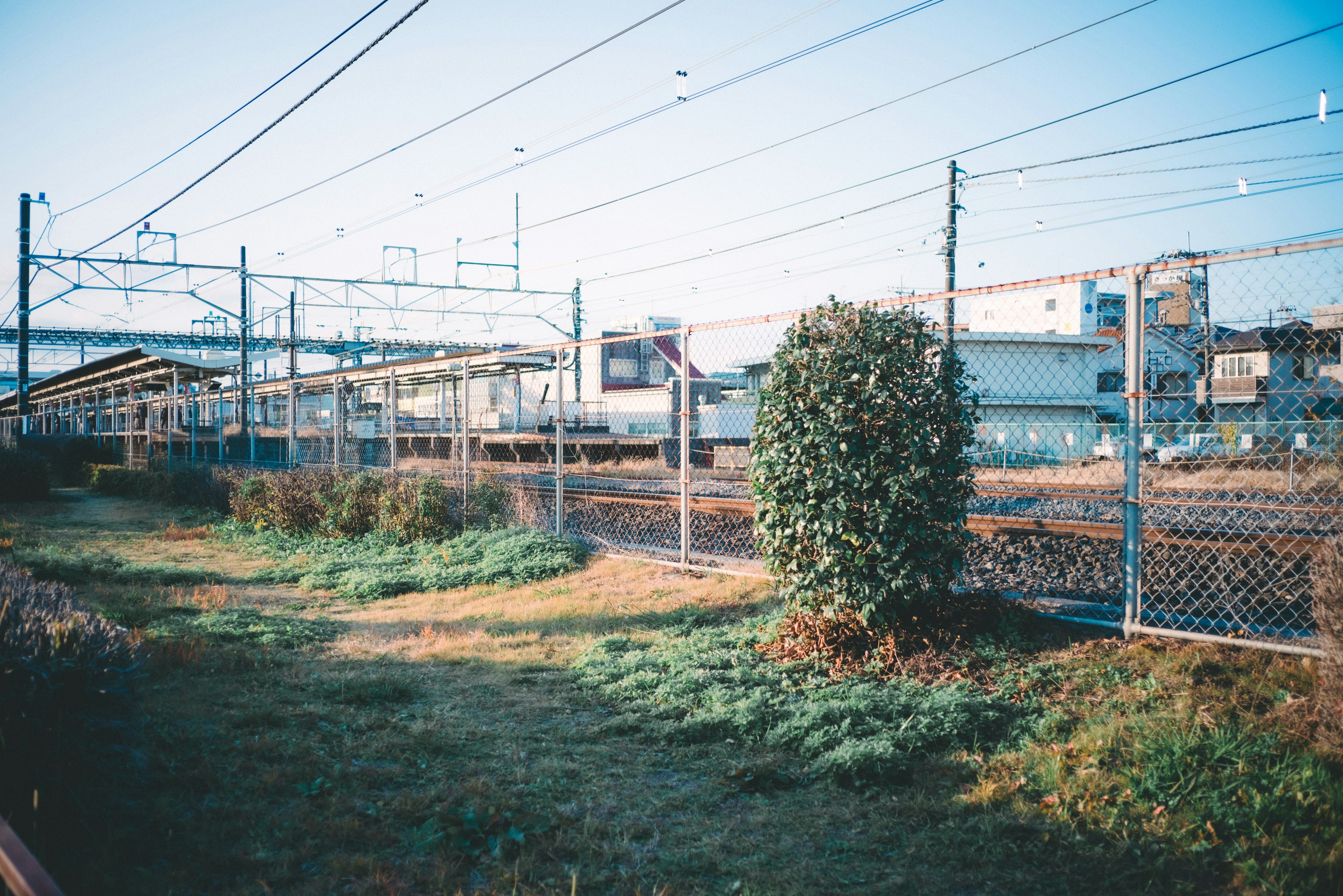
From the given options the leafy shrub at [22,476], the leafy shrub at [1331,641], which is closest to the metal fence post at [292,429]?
the leafy shrub at [22,476]

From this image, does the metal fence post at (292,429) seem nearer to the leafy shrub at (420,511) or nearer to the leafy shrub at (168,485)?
the leafy shrub at (168,485)

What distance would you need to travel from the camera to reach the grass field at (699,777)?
3180 millimetres

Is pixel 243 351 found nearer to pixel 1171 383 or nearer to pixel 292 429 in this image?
pixel 292 429

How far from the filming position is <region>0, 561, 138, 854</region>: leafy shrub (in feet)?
10.5

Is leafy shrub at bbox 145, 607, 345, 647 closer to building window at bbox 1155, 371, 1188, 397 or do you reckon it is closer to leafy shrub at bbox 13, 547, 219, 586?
leafy shrub at bbox 13, 547, 219, 586

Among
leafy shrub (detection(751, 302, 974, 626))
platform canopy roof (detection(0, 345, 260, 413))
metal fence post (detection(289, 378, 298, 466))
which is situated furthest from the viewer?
platform canopy roof (detection(0, 345, 260, 413))

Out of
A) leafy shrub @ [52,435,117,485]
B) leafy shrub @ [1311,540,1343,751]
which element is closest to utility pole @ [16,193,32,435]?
leafy shrub @ [52,435,117,485]

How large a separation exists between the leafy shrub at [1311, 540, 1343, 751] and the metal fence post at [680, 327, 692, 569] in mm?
5210

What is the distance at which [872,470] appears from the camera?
531cm

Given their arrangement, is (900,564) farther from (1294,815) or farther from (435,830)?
(435,830)

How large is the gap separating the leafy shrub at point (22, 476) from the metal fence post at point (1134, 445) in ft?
80.5

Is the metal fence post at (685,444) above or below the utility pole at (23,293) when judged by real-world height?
below

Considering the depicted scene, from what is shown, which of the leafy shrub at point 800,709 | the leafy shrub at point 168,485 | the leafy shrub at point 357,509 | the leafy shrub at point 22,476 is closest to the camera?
the leafy shrub at point 800,709

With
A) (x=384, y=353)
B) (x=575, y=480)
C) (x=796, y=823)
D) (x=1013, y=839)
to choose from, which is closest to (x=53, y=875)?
(x=796, y=823)
